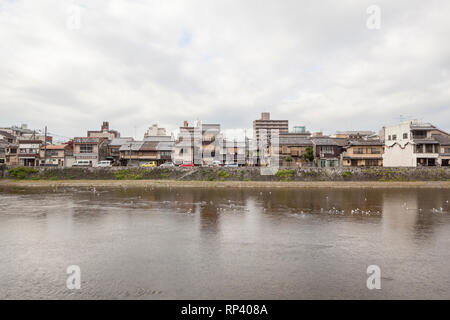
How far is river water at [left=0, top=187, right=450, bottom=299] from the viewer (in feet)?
33.9

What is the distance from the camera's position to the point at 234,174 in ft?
179

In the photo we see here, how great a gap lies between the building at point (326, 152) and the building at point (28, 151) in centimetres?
6652

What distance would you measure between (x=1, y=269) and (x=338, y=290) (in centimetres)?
Result: 1358

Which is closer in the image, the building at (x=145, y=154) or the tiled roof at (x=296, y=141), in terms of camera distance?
the tiled roof at (x=296, y=141)

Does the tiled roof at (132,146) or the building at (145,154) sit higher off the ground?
the tiled roof at (132,146)

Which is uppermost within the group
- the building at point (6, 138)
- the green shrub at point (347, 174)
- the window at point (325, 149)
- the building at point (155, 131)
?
the building at point (155, 131)

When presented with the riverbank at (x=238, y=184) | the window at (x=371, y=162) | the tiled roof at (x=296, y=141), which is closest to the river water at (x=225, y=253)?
the riverbank at (x=238, y=184)

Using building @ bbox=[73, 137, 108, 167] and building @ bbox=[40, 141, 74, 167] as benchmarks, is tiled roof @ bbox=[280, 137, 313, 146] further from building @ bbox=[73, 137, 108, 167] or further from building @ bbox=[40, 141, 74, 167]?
building @ bbox=[40, 141, 74, 167]

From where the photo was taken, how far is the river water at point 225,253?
33.9 feet

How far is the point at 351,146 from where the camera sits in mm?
64812

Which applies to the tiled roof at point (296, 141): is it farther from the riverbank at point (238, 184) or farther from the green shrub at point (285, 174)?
the riverbank at point (238, 184)

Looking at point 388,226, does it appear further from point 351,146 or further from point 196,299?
point 351,146

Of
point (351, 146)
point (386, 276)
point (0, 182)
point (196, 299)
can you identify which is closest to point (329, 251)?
point (386, 276)

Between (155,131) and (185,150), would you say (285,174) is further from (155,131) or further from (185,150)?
(155,131)
